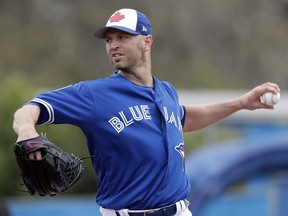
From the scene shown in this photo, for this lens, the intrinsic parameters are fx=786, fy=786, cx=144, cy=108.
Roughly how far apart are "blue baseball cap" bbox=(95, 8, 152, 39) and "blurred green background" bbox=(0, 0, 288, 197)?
2414 cm

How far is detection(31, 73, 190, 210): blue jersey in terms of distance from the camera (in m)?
5.16

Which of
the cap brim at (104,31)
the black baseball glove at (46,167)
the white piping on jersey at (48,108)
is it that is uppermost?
the cap brim at (104,31)

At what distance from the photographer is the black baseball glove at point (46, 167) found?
4617mm

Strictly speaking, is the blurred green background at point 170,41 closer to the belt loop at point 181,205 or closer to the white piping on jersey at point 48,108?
the belt loop at point 181,205

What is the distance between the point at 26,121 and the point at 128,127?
2.62ft

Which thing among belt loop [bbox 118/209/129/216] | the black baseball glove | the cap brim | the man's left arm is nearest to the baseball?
the man's left arm

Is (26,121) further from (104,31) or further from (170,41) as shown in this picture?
(170,41)

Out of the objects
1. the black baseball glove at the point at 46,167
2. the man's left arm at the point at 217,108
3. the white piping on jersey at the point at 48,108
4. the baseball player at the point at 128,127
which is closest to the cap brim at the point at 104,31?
the baseball player at the point at 128,127

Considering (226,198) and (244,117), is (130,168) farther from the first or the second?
(244,117)

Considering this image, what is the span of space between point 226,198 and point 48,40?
20.4 meters

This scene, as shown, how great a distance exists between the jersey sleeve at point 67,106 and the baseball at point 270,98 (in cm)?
156

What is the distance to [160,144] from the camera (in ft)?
17.4

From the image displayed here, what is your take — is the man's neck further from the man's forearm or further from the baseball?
the baseball

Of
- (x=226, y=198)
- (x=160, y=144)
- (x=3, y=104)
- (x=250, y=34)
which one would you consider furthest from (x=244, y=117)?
(x=250, y=34)
